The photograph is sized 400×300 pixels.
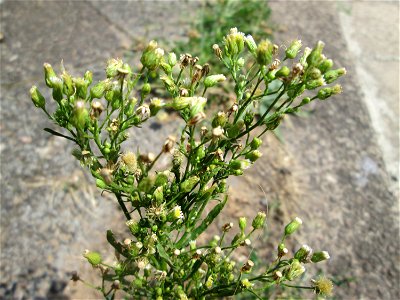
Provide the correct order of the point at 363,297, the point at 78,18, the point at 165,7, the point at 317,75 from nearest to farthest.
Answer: the point at 317,75 < the point at 363,297 < the point at 78,18 < the point at 165,7

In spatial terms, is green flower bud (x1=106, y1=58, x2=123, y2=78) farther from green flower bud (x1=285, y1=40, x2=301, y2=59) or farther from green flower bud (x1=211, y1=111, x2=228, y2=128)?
green flower bud (x1=285, y1=40, x2=301, y2=59)

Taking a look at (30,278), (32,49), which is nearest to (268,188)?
(30,278)

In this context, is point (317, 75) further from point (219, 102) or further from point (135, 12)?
point (135, 12)

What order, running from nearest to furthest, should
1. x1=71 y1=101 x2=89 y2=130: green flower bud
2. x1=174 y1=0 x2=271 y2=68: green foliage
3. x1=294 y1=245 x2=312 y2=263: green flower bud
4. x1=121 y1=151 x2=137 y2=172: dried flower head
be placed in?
x1=71 y1=101 x2=89 y2=130: green flower bud
x1=121 y1=151 x2=137 y2=172: dried flower head
x1=294 y1=245 x2=312 y2=263: green flower bud
x1=174 y1=0 x2=271 y2=68: green foliage

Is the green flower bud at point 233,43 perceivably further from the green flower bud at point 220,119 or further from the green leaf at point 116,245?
the green leaf at point 116,245

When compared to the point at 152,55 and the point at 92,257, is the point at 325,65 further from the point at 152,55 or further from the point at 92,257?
the point at 92,257

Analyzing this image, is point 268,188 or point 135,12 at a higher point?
point 135,12

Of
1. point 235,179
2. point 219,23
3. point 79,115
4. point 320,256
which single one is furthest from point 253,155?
point 219,23

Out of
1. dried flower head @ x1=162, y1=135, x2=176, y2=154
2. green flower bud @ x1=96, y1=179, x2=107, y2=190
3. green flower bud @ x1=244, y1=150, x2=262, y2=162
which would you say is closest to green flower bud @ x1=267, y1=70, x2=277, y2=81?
green flower bud @ x1=244, y1=150, x2=262, y2=162
